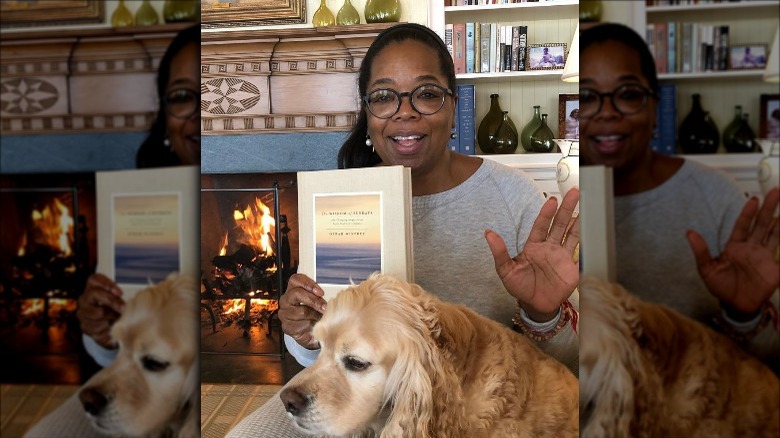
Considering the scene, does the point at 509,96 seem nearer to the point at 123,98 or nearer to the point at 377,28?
the point at 377,28

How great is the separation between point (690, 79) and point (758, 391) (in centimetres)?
33

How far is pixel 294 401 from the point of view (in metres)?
0.97

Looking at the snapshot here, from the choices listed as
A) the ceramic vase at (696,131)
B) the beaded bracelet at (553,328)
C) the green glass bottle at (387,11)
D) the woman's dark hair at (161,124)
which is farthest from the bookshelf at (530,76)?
the woman's dark hair at (161,124)

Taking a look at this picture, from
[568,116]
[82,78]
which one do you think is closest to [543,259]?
[568,116]

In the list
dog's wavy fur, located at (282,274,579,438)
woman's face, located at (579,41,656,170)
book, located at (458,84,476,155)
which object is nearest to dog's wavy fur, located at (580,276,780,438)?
woman's face, located at (579,41,656,170)

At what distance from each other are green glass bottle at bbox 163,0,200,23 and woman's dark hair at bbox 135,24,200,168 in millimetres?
13

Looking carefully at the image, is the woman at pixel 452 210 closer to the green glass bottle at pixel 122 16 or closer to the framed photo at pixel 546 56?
the framed photo at pixel 546 56

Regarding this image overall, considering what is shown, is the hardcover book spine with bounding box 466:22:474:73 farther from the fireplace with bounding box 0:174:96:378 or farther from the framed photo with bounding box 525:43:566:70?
the fireplace with bounding box 0:174:96:378

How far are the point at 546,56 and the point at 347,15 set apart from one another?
11.9 inches

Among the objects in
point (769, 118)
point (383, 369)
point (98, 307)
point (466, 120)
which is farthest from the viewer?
point (466, 120)

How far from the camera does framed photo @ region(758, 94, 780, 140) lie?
0.67 m

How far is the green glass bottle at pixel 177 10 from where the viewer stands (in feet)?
2.44

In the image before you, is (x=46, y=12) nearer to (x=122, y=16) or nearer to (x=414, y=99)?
(x=122, y=16)

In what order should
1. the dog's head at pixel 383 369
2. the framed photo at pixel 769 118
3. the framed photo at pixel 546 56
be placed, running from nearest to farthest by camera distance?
the framed photo at pixel 769 118
the dog's head at pixel 383 369
the framed photo at pixel 546 56
